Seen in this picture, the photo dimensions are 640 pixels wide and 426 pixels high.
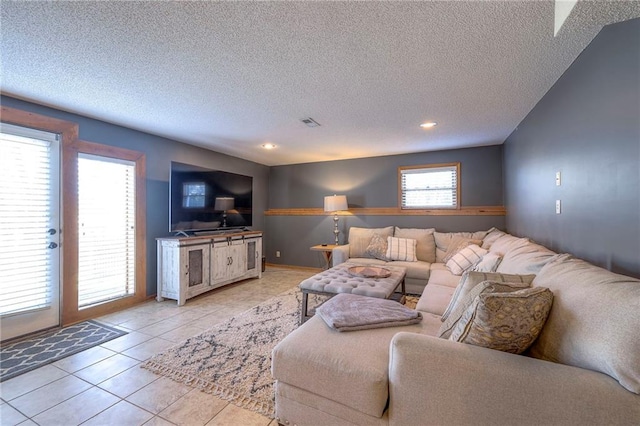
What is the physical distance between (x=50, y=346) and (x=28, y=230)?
109 centimetres

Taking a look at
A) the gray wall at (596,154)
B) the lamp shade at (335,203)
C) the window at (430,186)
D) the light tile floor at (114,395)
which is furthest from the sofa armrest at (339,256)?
the gray wall at (596,154)

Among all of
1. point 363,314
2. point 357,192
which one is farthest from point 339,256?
point 363,314

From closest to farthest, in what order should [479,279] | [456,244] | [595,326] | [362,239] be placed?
1. [595,326]
2. [479,279]
3. [456,244]
4. [362,239]

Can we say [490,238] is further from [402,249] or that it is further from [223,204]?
[223,204]

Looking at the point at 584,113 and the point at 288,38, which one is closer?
the point at 288,38

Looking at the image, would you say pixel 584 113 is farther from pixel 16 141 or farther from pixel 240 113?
pixel 16 141

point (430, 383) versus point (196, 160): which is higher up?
point (196, 160)

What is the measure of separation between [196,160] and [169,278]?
1838 millimetres

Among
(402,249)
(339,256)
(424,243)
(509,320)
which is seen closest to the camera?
(509,320)

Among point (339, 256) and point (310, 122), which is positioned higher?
point (310, 122)

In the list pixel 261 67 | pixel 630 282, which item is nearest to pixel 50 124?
pixel 261 67

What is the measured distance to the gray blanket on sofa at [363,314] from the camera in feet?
5.00

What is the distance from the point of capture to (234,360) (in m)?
2.05

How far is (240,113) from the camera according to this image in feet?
9.14
